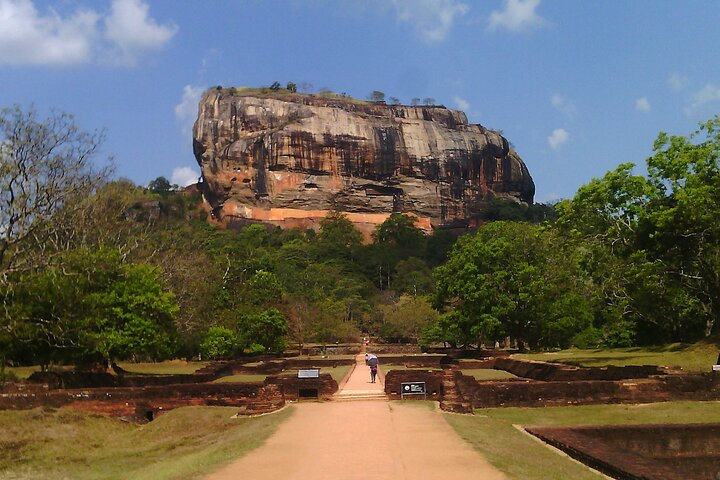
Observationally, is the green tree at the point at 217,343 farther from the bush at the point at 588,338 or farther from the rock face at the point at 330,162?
the rock face at the point at 330,162

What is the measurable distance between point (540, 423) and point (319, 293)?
49596 mm

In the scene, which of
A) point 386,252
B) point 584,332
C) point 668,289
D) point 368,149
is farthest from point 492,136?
point 668,289

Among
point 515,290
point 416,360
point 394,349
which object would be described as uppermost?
point 515,290

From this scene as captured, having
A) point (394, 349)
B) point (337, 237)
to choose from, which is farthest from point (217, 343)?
point (337, 237)

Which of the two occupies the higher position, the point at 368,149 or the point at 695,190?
the point at 368,149

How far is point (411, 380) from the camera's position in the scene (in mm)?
17766

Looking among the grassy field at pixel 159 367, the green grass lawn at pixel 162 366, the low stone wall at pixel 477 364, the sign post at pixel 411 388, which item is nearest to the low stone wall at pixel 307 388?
the sign post at pixel 411 388

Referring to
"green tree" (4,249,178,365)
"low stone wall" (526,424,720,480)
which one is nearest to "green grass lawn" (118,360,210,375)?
"green tree" (4,249,178,365)

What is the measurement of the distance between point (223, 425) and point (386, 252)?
76563 millimetres

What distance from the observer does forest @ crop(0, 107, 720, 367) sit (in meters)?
23.4

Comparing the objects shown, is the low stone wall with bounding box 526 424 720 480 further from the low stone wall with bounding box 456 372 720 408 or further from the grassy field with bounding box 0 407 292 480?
Result: the grassy field with bounding box 0 407 292 480

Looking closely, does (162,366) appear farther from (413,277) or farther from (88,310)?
(413,277)

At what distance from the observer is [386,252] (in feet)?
300

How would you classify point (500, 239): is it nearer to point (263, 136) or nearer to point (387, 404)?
point (387, 404)
